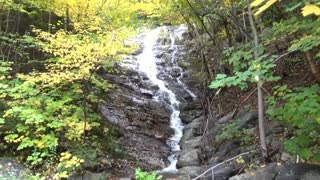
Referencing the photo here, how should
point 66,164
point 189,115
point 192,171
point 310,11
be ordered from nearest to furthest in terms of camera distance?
1. point 310,11
2. point 66,164
3. point 192,171
4. point 189,115

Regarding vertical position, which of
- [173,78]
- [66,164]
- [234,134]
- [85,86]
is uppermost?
[173,78]

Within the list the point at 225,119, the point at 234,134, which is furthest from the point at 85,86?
the point at 225,119

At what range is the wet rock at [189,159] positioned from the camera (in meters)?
9.20

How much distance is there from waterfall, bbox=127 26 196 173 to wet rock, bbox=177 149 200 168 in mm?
274

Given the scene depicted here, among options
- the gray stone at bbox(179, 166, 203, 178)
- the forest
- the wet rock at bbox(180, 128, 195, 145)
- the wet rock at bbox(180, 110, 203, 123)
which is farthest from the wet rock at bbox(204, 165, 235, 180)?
the wet rock at bbox(180, 110, 203, 123)

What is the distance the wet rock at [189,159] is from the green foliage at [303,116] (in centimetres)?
434

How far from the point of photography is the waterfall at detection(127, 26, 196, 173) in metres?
11.2

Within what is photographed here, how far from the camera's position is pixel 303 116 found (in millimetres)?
4883

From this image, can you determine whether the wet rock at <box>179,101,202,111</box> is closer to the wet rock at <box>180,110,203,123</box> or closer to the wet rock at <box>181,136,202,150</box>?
the wet rock at <box>180,110,203,123</box>

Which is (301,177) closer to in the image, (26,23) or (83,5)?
(83,5)

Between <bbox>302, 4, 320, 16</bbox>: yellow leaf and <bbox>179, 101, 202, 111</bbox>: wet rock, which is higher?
<bbox>179, 101, 202, 111</bbox>: wet rock

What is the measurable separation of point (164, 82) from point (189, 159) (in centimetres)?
681

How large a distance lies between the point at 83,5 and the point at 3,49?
131 inches

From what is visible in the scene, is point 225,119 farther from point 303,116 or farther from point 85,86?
point 303,116
